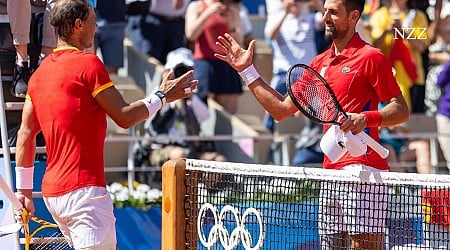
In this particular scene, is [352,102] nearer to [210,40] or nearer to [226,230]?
[226,230]

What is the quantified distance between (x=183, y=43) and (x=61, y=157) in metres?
6.02

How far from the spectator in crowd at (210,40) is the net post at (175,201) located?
517cm

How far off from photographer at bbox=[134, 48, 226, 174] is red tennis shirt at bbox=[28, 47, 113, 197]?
15.4ft

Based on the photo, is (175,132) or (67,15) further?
(175,132)

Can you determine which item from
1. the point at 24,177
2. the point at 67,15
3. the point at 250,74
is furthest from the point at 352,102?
the point at 24,177

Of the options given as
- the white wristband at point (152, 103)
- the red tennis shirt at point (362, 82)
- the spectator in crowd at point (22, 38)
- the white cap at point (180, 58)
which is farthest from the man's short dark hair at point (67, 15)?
the white cap at point (180, 58)

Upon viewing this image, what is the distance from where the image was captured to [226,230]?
703cm

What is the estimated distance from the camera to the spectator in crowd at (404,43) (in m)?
12.3

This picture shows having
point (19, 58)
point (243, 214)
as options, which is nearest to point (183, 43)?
point (19, 58)

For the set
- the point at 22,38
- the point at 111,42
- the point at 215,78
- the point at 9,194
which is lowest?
the point at 9,194

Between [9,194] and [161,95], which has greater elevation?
[161,95]

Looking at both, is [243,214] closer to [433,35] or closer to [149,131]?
[149,131]

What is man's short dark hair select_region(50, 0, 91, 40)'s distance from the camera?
6.47 metres

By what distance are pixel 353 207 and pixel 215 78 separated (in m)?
6.11
